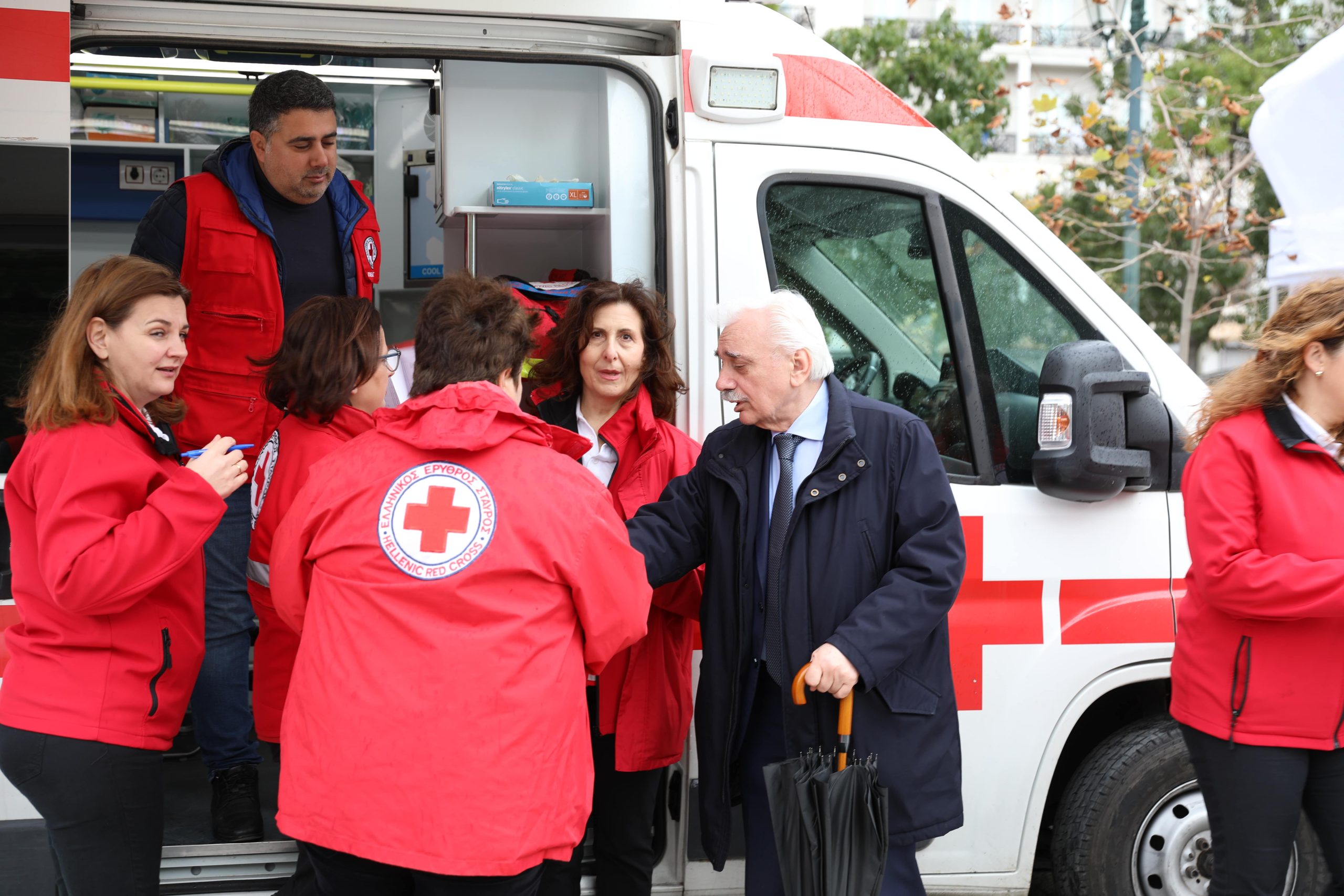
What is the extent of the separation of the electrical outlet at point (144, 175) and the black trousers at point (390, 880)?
430 centimetres

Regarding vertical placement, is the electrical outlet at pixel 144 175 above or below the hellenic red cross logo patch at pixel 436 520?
above

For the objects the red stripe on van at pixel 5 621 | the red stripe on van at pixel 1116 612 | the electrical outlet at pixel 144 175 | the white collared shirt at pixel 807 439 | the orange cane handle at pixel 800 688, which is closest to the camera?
the orange cane handle at pixel 800 688

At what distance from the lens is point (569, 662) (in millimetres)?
2197

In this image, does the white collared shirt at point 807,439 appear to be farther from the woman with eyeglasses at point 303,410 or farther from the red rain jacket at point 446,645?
the woman with eyeglasses at point 303,410

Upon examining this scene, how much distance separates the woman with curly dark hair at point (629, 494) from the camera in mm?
2900

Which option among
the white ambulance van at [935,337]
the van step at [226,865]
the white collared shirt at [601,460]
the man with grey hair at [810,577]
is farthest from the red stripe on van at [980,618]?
the van step at [226,865]

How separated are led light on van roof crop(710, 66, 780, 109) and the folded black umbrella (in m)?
1.53

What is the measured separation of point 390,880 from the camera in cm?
220

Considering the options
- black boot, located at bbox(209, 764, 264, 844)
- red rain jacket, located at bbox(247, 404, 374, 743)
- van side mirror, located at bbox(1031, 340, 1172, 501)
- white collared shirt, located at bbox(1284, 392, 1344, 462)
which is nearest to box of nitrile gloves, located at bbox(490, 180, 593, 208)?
red rain jacket, located at bbox(247, 404, 374, 743)

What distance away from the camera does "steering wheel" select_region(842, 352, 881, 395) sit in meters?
3.27

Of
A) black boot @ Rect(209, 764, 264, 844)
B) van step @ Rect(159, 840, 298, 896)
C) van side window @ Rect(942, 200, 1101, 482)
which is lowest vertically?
van step @ Rect(159, 840, 298, 896)

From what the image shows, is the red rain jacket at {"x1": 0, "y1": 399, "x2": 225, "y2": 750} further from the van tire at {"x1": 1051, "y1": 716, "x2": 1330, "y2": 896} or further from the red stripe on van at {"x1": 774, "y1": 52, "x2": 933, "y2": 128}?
the van tire at {"x1": 1051, "y1": 716, "x2": 1330, "y2": 896}

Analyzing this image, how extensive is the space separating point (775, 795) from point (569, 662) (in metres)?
0.61

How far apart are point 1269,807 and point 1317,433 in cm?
78
